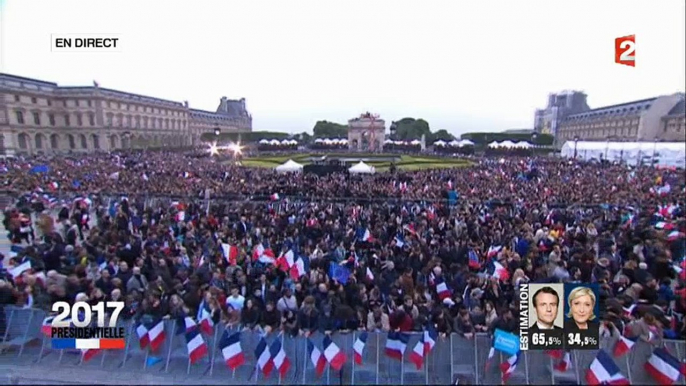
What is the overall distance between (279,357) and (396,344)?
1.95m

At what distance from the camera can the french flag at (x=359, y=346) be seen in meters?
5.84

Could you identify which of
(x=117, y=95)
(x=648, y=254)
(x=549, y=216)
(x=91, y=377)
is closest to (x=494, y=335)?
(x=648, y=254)

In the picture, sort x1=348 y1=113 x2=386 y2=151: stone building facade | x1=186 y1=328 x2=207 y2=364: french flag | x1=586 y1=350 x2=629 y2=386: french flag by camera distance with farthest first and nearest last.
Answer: x1=348 y1=113 x2=386 y2=151: stone building facade < x1=186 y1=328 x2=207 y2=364: french flag < x1=586 y1=350 x2=629 y2=386: french flag

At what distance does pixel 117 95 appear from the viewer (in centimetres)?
7600

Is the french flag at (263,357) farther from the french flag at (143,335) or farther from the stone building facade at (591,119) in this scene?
the stone building facade at (591,119)

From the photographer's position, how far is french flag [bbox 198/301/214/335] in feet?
20.3

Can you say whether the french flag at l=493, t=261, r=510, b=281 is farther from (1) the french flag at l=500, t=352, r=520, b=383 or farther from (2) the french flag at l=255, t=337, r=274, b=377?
(2) the french flag at l=255, t=337, r=274, b=377

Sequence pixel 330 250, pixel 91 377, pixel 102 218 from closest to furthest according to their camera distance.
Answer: pixel 91 377 < pixel 330 250 < pixel 102 218

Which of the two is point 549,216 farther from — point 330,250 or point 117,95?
point 117,95

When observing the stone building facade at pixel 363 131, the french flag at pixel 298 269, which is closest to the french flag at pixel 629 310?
the french flag at pixel 298 269

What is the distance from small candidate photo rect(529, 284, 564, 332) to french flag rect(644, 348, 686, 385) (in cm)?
127

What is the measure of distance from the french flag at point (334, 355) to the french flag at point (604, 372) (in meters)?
3.70

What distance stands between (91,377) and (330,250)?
5580 mm

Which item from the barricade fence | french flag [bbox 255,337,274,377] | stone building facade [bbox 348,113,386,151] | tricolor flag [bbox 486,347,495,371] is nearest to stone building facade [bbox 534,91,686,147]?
the barricade fence
